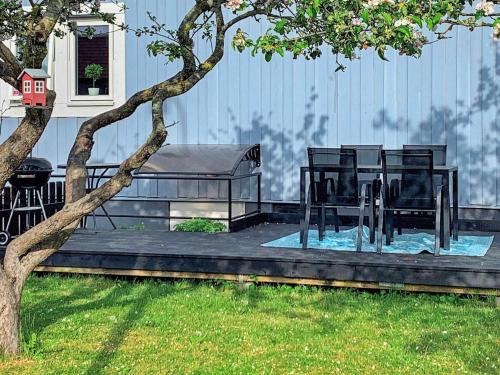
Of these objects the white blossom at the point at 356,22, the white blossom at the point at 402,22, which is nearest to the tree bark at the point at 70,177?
the white blossom at the point at 356,22

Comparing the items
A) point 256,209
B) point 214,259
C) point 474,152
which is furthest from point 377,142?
point 214,259

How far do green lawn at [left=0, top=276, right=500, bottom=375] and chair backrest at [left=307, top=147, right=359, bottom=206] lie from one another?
1134 millimetres

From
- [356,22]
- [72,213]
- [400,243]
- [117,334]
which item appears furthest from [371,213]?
[356,22]

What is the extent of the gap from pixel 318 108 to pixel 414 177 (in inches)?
114

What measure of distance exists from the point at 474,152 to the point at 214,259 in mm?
3733

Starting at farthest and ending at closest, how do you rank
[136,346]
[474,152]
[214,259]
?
[474,152], [214,259], [136,346]

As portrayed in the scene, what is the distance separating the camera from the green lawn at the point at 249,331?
478 cm

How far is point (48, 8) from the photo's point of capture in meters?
4.92

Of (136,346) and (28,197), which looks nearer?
(136,346)

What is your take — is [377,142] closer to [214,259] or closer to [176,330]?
[214,259]

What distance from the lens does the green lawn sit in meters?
4.78

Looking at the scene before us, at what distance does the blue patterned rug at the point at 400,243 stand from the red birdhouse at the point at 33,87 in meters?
3.78

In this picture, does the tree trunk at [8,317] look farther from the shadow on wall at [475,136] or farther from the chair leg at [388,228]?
the shadow on wall at [475,136]

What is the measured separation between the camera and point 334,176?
7.81 m
